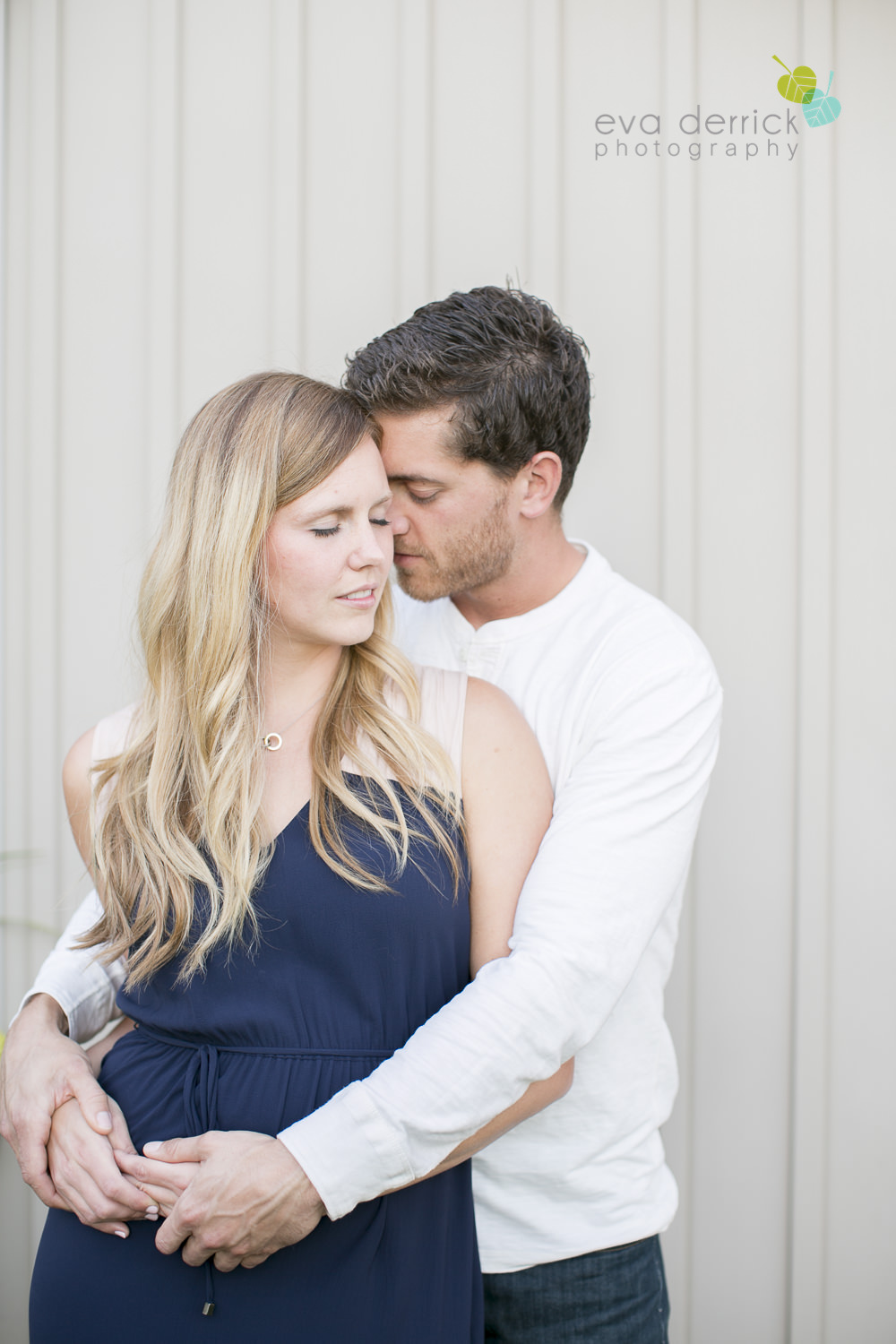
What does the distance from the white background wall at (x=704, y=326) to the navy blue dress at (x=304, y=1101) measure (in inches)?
32.3

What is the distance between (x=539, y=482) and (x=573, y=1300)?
4.40 feet

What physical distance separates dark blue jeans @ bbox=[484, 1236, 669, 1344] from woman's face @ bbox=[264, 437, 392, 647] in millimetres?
1032

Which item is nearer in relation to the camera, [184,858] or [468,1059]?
[468,1059]

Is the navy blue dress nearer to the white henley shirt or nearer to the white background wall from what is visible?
the white henley shirt

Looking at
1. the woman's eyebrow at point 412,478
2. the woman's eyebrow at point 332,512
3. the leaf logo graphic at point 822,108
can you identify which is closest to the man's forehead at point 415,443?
the woman's eyebrow at point 412,478

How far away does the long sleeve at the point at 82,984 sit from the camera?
1440 mm

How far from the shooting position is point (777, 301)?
193cm

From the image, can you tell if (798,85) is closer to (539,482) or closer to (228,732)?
(539,482)

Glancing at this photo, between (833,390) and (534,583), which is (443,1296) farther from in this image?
(833,390)

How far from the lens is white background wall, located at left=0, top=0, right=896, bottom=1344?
1.92 meters

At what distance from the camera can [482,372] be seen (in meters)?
1.56

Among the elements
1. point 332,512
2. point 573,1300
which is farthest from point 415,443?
point 573,1300

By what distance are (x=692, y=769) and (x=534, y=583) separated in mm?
445

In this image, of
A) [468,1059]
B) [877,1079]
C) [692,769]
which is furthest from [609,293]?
[877,1079]
